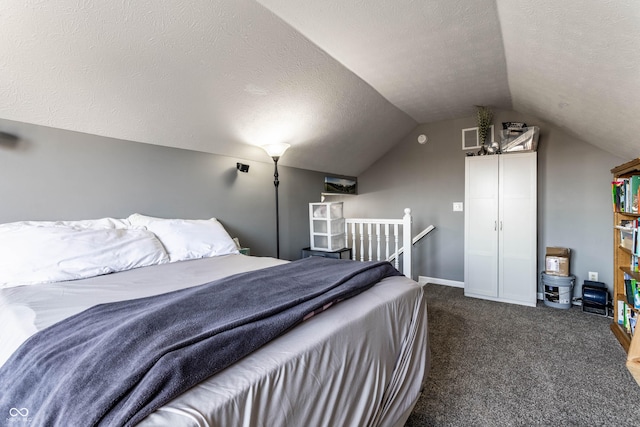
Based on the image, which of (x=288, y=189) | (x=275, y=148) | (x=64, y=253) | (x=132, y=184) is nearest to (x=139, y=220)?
(x=132, y=184)

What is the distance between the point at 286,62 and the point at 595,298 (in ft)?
12.0

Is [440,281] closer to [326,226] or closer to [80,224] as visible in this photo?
[326,226]

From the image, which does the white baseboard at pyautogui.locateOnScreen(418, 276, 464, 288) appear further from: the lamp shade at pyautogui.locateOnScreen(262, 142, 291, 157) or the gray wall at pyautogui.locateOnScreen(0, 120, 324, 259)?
the lamp shade at pyautogui.locateOnScreen(262, 142, 291, 157)

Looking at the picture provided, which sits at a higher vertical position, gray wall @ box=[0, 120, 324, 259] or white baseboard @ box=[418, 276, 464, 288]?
gray wall @ box=[0, 120, 324, 259]

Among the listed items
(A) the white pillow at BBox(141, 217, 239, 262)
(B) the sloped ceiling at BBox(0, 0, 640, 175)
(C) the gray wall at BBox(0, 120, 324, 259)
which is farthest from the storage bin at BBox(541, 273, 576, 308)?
(A) the white pillow at BBox(141, 217, 239, 262)

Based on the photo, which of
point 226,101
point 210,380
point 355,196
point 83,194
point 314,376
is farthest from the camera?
point 355,196

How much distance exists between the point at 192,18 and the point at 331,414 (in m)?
2.06

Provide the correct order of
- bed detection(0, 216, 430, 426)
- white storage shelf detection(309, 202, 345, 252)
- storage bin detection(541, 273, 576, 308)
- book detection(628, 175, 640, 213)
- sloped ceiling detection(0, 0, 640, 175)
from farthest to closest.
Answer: white storage shelf detection(309, 202, 345, 252) < storage bin detection(541, 273, 576, 308) < book detection(628, 175, 640, 213) < sloped ceiling detection(0, 0, 640, 175) < bed detection(0, 216, 430, 426)

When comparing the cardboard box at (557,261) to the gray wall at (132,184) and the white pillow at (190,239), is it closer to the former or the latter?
the gray wall at (132,184)

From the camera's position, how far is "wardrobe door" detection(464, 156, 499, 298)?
11.4 ft

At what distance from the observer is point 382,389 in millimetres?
1232

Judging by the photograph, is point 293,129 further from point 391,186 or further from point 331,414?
point 331,414

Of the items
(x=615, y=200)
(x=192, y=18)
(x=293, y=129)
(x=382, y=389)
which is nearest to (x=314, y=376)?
(x=382, y=389)

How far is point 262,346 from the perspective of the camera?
3.00ft
